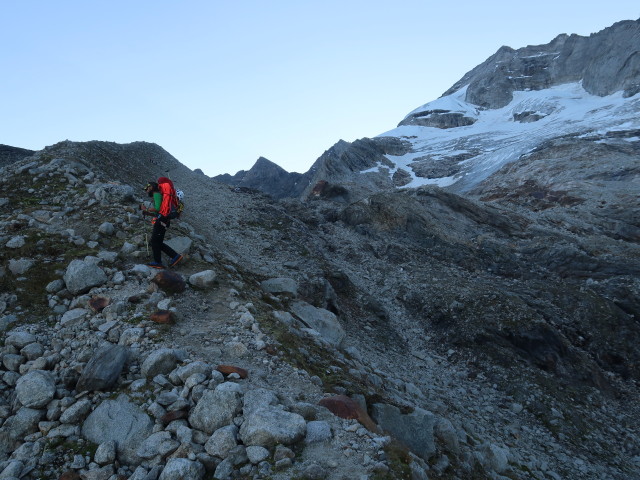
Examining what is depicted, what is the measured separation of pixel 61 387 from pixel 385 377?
328 inches

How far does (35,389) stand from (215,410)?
9.02 ft

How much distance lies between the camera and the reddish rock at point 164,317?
7.74 meters

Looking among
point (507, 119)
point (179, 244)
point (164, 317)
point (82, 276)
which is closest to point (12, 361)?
point (164, 317)

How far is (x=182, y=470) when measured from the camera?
4.77m

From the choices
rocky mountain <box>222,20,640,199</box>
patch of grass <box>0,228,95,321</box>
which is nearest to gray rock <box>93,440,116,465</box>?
patch of grass <box>0,228,95,321</box>

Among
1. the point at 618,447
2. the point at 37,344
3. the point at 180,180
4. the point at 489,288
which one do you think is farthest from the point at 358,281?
the point at 180,180

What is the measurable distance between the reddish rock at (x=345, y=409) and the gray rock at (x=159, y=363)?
245 centimetres

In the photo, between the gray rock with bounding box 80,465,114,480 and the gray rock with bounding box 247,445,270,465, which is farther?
the gray rock with bounding box 80,465,114,480

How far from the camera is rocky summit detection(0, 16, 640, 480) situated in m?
5.39

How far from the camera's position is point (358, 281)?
890 inches

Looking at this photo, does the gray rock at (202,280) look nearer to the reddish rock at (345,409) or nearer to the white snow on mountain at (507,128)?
the reddish rock at (345,409)

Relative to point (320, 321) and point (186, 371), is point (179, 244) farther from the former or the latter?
point (186, 371)

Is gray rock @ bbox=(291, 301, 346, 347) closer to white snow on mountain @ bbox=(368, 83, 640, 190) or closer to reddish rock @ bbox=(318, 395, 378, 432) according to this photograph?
reddish rock @ bbox=(318, 395, 378, 432)

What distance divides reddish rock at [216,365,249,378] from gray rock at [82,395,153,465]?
3.89 feet
